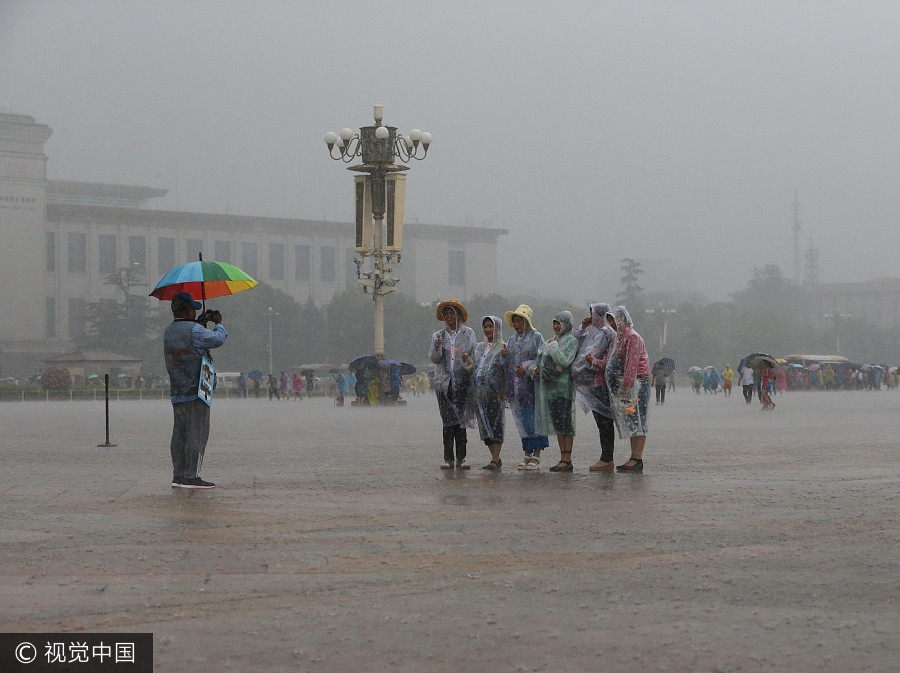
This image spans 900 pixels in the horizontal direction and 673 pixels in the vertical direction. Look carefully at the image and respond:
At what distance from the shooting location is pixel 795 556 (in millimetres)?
6285

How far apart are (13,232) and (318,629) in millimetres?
105476

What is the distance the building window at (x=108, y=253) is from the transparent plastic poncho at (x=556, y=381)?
10350cm

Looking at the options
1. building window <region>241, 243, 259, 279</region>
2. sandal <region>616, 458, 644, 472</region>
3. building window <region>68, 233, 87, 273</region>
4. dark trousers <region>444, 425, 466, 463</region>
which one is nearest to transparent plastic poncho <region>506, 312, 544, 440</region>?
dark trousers <region>444, 425, 466, 463</region>

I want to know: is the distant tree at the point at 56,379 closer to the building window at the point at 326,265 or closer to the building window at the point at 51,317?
the building window at the point at 51,317

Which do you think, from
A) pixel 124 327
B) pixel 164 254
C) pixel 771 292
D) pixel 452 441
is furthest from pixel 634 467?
pixel 771 292

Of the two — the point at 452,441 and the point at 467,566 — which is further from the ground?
the point at 452,441

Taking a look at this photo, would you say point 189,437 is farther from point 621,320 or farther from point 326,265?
point 326,265

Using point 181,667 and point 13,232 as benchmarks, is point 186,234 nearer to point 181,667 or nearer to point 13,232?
point 13,232

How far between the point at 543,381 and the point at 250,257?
109m

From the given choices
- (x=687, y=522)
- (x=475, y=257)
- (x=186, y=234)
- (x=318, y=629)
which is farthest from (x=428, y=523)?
(x=475, y=257)

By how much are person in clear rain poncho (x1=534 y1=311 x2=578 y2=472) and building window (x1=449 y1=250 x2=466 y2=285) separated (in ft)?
378

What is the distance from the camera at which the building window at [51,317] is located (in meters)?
109

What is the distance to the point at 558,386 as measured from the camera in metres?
11.9

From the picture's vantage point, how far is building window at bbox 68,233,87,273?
360ft
